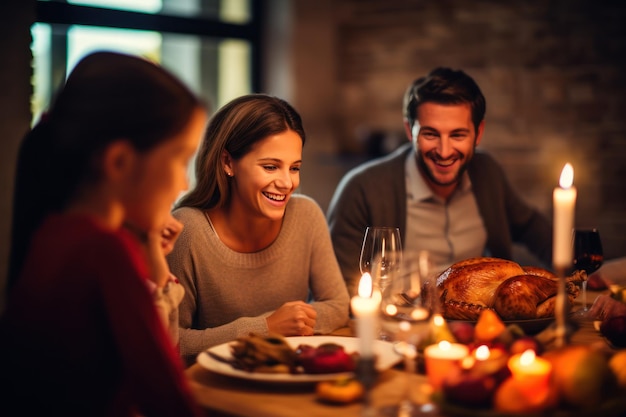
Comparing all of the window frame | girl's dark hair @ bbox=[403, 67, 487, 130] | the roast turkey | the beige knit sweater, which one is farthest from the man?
the window frame

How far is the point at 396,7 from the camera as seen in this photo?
4684mm

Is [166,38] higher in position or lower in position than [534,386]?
higher

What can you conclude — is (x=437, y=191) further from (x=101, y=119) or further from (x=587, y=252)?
(x=101, y=119)

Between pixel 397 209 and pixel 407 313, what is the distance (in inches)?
62.1

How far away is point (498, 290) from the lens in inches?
66.9

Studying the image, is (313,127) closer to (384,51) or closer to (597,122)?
(384,51)

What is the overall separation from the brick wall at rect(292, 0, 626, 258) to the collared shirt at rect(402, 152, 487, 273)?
1606mm

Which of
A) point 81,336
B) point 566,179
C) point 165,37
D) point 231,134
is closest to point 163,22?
point 165,37

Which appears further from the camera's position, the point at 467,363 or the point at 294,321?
the point at 294,321

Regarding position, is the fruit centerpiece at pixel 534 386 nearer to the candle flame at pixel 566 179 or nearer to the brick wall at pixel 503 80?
the candle flame at pixel 566 179

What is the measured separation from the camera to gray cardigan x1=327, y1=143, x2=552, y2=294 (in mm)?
2717

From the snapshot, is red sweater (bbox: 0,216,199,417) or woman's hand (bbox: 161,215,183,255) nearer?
red sweater (bbox: 0,216,199,417)

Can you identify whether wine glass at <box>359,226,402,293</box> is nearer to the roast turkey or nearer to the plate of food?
the roast turkey

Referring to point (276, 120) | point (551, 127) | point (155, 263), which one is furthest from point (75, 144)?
point (551, 127)
